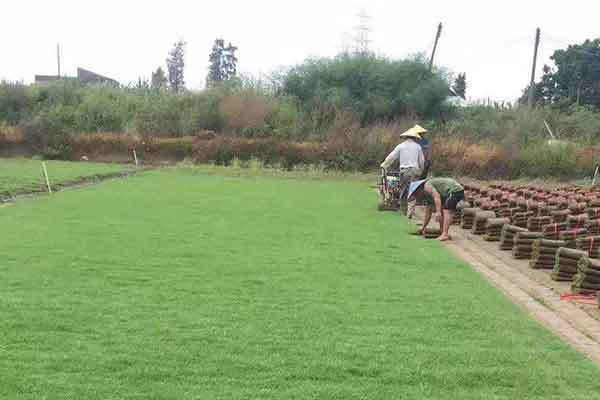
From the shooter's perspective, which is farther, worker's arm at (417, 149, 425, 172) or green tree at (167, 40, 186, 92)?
green tree at (167, 40, 186, 92)

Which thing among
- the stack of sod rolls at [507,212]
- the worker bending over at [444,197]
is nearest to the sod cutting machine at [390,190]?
the stack of sod rolls at [507,212]

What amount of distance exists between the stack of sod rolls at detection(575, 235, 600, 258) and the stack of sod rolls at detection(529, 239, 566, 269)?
502 mm

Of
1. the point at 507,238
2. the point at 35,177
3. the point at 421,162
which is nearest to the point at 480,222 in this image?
the point at 507,238

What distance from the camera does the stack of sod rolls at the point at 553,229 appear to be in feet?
36.3

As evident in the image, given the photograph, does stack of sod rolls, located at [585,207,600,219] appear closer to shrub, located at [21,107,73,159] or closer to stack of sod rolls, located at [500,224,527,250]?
stack of sod rolls, located at [500,224,527,250]

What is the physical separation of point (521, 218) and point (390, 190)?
149 inches

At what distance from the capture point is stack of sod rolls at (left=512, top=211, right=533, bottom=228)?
13484mm

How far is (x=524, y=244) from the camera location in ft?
35.6

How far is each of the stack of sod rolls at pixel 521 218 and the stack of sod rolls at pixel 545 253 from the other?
349 cm

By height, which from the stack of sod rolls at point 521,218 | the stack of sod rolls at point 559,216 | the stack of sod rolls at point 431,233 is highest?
the stack of sod rolls at point 559,216

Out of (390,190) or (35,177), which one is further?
(35,177)

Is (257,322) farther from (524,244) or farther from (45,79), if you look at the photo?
(45,79)

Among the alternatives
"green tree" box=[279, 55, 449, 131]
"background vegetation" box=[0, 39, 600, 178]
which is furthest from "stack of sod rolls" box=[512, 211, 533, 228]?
"green tree" box=[279, 55, 449, 131]

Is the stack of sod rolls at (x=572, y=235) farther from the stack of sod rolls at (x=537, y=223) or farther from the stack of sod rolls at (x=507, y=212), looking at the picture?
the stack of sod rolls at (x=507, y=212)
